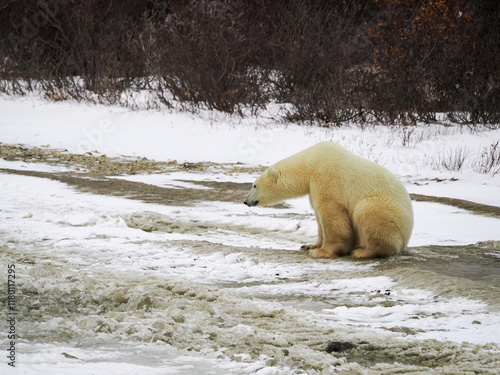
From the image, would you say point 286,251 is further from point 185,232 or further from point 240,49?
point 240,49

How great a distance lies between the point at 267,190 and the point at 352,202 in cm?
78

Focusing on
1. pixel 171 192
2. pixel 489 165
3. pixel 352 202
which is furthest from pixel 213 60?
pixel 352 202

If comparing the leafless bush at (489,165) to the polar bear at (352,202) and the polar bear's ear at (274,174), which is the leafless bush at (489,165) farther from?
the polar bear's ear at (274,174)

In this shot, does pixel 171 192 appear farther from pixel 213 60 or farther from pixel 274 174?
pixel 213 60

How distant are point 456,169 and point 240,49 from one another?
8.40 m

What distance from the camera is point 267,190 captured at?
15.4 ft

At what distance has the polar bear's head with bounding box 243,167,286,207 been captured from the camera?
464 cm

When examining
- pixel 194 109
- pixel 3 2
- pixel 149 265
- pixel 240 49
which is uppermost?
pixel 3 2

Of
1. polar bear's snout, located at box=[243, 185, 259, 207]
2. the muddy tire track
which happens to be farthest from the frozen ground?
polar bear's snout, located at box=[243, 185, 259, 207]

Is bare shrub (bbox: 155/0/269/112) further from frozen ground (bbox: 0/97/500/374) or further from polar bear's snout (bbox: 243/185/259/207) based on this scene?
polar bear's snout (bbox: 243/185/259/207)

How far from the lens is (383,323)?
2746 mm

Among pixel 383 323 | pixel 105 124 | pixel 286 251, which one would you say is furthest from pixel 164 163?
pixel 383 323

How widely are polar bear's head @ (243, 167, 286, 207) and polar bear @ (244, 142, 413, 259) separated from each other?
0.42 ft

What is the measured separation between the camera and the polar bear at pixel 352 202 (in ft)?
13.5
